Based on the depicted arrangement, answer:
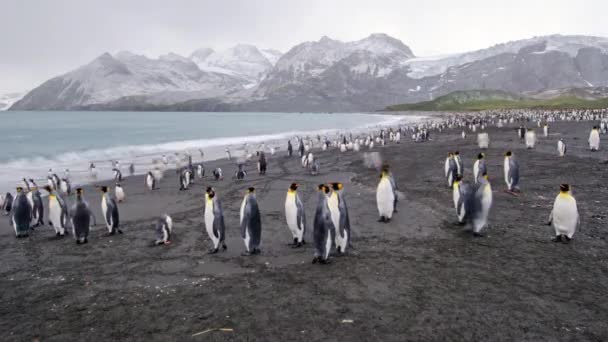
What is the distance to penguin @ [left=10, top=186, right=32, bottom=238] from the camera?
1061 cm

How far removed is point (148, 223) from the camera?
462 inches

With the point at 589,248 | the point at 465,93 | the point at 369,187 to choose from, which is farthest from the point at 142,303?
the point at 465,93

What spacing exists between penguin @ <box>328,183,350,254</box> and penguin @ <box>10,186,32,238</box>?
26.3 ft

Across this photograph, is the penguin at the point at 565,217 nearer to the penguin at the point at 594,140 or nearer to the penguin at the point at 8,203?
the penguin at the point at 8,203

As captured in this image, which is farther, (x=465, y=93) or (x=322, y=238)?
(x=465, y=93)

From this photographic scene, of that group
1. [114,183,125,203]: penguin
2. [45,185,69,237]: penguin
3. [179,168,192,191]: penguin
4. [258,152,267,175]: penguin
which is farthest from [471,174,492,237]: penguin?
[258,152,267,175]: penguin

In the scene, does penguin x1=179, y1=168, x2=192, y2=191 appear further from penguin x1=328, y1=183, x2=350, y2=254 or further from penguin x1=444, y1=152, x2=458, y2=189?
penguin x1=328, y1=183, x2=350, y2=254

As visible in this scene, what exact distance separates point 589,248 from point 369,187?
8.31m

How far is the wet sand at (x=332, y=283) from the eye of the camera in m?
5.39

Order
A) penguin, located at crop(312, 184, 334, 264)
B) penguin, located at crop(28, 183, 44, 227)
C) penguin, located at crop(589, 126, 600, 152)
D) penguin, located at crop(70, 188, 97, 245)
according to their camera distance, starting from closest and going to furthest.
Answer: penguin, located at crop(312, 184, 334, 264) → penguin, located at crop(70, 188, 97, 245) → penguin, located at crop(28, 183, 44, 227) → penguin, located at crop(589, 126, 600, 152)

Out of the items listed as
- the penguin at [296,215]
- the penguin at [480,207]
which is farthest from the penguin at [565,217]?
the penguin at [296,215]

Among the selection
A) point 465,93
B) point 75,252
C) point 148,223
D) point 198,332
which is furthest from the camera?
point 465,93

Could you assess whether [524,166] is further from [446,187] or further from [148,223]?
[148,223]

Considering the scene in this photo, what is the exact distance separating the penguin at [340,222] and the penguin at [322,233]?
1.40ft
